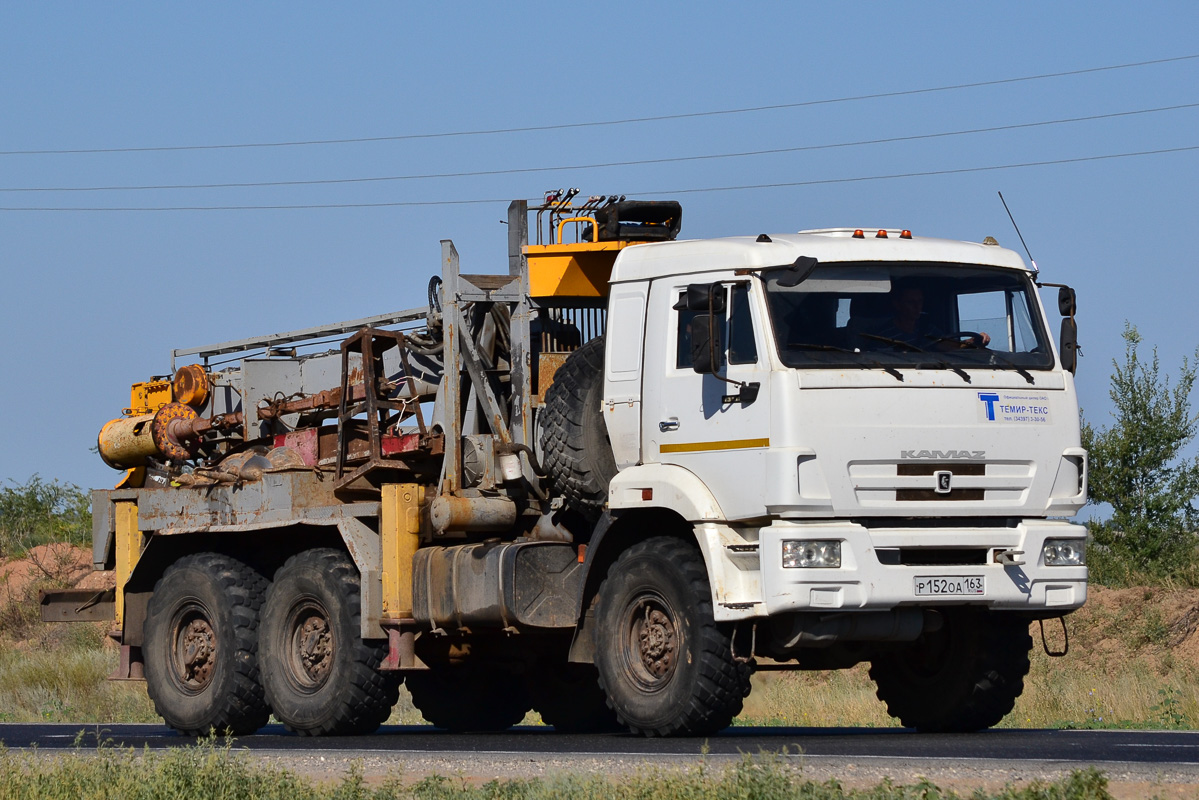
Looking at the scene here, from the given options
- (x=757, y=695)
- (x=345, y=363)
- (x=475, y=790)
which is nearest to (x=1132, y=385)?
(x=757, y=695)

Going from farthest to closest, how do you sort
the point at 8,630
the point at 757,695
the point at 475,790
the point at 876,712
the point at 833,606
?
the point at 8,630, the point at 757,695, the point at 876,712, the point at 833,606, the point at 475,790

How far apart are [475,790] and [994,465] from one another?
4197mm

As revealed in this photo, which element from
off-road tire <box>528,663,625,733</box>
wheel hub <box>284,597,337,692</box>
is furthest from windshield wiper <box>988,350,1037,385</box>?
wheel hub <box>284,597,337,692</box>

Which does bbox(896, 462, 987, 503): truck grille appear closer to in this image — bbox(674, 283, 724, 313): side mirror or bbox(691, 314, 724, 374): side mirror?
bbox(691, 314, 724, 374): side mirror

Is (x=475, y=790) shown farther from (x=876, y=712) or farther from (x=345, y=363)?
(x=876, y=712)

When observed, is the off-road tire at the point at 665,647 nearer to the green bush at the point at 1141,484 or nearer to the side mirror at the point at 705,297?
the side mirror at the point at 705,297

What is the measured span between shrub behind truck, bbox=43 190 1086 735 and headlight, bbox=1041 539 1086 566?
3 centimetres

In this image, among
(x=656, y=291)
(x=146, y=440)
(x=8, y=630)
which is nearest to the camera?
(x=656, y=291)

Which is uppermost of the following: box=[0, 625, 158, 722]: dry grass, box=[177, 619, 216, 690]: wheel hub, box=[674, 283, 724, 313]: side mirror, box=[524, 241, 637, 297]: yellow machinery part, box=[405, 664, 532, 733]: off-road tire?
box=[524, 241, 637, 297]: yellow machinery part

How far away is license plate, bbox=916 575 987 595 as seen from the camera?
11.2 metres

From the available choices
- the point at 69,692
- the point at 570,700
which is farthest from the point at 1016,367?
the point at 69,692

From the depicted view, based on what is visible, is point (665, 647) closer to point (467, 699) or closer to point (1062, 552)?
point (1062, 552)

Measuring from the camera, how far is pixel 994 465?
11.4 m

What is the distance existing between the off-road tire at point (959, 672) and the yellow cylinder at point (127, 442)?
7.44m
